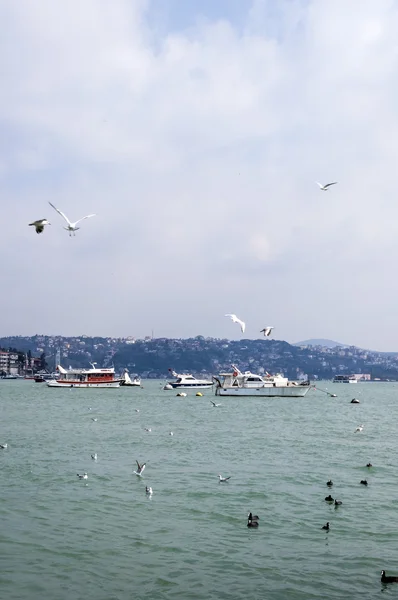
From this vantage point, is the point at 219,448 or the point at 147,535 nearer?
the point at 147,535

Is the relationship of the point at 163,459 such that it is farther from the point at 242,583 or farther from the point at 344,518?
the point at 242,583

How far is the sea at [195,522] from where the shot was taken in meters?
12.0

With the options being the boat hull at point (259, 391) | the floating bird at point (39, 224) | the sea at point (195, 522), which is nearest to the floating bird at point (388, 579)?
the sea at point (195, 522)

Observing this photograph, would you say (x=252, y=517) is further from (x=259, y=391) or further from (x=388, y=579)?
(x=259, y=391)

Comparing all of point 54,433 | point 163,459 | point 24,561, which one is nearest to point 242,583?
point 24,561

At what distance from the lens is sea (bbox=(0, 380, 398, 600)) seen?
12.0 metres

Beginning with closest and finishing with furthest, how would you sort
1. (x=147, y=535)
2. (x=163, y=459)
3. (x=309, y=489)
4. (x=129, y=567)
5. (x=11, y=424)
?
(x=129, y=567)
(x=147, y=535)
(x=309, y=489)
(x=163, y=459)
(x=11, y=424)

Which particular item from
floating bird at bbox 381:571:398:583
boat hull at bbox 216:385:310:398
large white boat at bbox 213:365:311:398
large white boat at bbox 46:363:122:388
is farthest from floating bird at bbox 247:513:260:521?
large white boat at bbox 46:363:122:388

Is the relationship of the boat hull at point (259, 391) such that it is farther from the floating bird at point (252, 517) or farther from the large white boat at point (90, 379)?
the floating bird at point (252, 517)

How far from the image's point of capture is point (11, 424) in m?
44.5

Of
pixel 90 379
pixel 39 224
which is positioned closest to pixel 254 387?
pixel 90 379

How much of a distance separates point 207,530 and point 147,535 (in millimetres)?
1536

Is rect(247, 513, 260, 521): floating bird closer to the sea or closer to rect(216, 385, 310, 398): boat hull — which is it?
the sea

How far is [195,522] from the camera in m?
16.4
